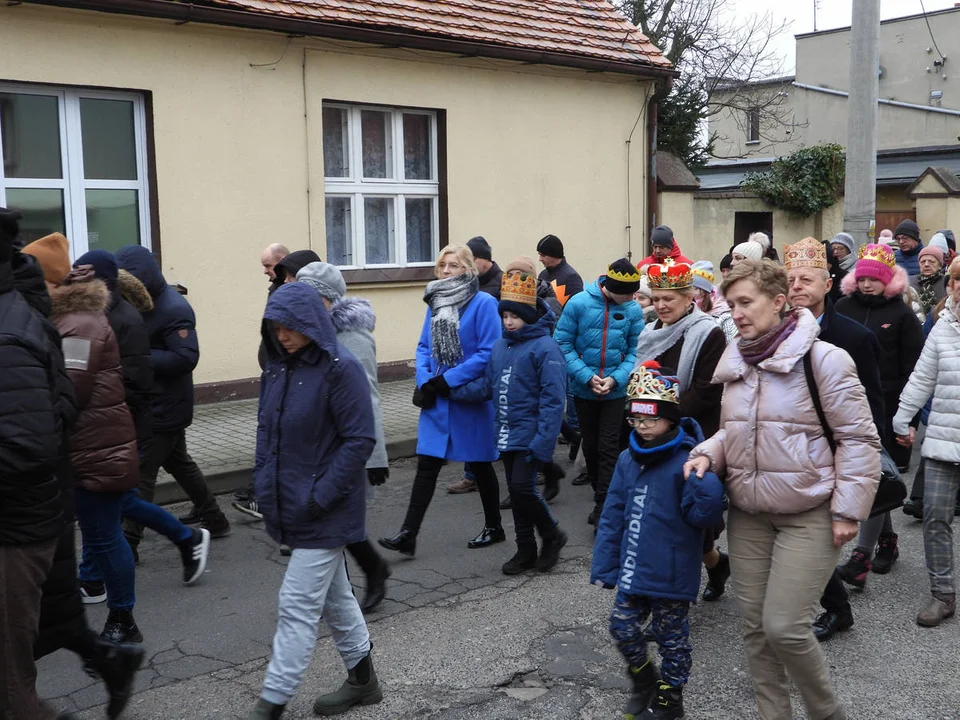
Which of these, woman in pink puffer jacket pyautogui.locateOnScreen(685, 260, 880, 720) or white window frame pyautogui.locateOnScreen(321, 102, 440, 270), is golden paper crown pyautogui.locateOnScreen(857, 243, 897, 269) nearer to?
woman in pink puffer jacket pyautogui.locateOnScreen(685, 260, 880, 720)

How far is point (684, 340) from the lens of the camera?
17.4 ft

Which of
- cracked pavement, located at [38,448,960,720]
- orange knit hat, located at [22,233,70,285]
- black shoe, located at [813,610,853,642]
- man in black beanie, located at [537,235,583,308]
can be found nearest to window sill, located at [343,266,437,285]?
man in black beanie, located at [537,235,583,308]

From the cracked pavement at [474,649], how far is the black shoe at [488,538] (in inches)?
2.6

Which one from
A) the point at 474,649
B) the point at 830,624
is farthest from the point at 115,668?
the point at 830,624

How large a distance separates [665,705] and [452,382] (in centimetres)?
268

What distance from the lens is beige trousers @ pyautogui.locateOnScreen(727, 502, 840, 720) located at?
12.1 ft

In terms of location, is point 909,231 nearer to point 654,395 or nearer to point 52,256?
point 654,395

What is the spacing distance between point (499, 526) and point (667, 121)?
15968 millimetres

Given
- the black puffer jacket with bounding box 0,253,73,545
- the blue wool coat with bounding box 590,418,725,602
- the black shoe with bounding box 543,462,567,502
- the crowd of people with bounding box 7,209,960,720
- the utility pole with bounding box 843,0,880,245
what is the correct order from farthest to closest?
1. the utility pole with bounding box 843,0,880,245
2. the black shoe with bounding box 543,462,567,502
3. the blue wool coat with bounding box 590,418,725,602
4. the crowd of people with bounding box 7,209,960,720
5. the black puffer jacket with bounding box 0,253,73,545

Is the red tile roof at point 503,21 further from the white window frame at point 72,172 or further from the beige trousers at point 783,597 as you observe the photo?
the beige trousers at point 783,597

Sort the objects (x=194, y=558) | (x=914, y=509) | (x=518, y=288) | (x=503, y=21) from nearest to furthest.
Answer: (x=194, y=558) → (x=518, y=288) → (x=914, y=509) → (x=503, y=21)

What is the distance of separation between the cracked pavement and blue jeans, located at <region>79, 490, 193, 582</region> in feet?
0.68

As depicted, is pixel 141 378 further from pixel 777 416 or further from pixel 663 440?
pixel 777 416

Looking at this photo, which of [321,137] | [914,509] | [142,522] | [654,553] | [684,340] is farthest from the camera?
[321,137]
